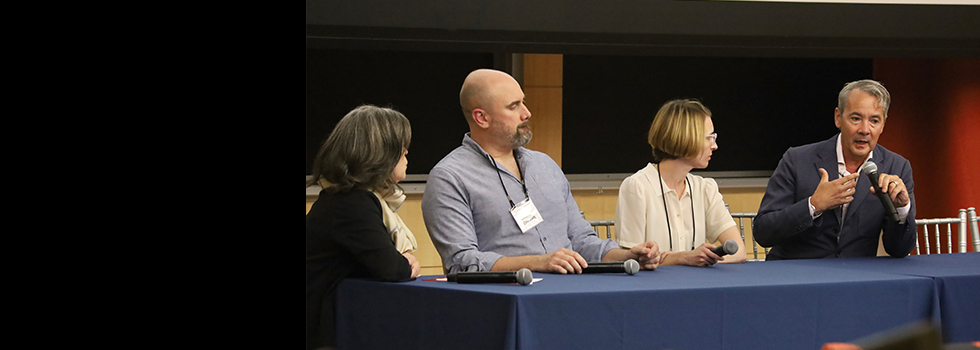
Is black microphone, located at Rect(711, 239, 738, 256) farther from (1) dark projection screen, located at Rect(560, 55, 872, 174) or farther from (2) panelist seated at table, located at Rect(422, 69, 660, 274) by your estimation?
(1) dark projection screen, located at Rect(560, 55, 872, 174)

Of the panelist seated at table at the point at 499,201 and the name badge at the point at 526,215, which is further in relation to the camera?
the name badge at the point at 526,215

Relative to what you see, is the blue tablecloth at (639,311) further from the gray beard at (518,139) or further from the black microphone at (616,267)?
the gray beard at (518,139)

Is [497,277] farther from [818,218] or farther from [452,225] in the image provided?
[818,218]

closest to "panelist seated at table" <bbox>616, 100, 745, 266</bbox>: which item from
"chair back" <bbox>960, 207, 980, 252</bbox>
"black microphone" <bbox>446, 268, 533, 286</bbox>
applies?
"black microphone" <bbox>446, 268, 533, 286</bbox>

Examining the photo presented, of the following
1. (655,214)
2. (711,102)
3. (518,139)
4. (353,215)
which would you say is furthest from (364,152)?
(711,102)

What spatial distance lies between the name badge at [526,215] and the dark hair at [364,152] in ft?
1.35

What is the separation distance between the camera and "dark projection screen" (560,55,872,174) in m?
6.18

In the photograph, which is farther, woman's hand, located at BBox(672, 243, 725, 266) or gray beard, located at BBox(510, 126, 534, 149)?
gray beard, located at BBox(510, 126, 534, 149)

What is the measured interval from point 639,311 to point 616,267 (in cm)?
28

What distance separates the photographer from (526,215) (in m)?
2.30

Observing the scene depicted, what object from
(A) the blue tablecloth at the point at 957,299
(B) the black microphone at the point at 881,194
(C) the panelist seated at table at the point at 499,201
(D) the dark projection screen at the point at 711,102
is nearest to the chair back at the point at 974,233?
(B) the black microphone at the point at 881,194

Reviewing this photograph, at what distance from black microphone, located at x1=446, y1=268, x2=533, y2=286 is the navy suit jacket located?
1.22 metres

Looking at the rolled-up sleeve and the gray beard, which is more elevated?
the gray beard

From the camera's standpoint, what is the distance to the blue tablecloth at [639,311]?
5.52 feet
